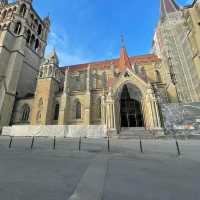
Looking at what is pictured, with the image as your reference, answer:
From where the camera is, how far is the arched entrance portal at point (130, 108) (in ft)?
65.3

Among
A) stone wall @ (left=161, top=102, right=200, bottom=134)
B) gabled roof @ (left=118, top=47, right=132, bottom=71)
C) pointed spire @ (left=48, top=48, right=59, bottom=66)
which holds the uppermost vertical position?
pointed spire @ (left=48, top=48, right=59, bottom=66)

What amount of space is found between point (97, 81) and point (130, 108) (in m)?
12.0

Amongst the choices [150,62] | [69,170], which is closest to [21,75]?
[150,62]

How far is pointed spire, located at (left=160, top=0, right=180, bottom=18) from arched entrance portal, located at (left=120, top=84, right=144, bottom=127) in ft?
76.4

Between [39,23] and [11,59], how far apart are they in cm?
1524

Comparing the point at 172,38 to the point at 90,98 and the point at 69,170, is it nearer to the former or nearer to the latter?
the point at 90,98

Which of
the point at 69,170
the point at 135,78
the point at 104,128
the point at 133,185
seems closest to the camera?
the point at 133,185

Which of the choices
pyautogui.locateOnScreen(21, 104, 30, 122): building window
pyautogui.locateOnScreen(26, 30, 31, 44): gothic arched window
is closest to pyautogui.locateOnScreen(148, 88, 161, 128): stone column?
pyautogui.locateOnScreen(21, 104, 30, 122): building window

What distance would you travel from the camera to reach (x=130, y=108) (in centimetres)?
2077

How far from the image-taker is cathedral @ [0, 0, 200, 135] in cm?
1950

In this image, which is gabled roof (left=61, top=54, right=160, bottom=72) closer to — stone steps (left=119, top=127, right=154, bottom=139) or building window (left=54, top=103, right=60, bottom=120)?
building window (left=54, top=103, right=60, bottom=120)

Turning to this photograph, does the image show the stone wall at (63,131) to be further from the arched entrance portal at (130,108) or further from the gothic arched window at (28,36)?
the gothic arched window at (28,36)

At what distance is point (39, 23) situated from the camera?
37.8m

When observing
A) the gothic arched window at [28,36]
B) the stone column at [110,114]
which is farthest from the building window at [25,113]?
the stone column at [110,114]
